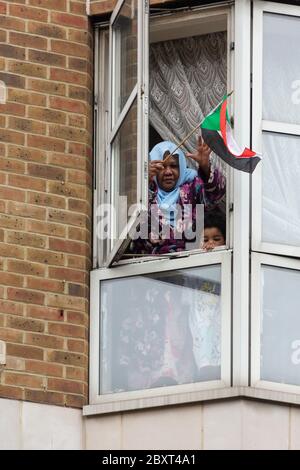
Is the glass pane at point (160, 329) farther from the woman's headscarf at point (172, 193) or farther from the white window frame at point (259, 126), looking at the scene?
the woman's headscarf at point (172, 193)

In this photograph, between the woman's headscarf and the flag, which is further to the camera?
the woman's headscarf

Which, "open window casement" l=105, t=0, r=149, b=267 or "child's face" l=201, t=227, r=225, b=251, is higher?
"open window casement" l=105, t=0, r=149, b=267

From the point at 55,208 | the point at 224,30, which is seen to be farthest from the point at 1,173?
the point at 224,30

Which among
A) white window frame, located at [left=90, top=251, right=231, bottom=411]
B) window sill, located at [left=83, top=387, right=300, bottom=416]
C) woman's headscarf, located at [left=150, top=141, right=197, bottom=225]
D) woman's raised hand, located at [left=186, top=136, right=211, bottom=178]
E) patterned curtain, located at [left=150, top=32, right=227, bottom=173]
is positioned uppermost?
patterned curtain, located at [left=150, top=32, right=227, bottom=173]

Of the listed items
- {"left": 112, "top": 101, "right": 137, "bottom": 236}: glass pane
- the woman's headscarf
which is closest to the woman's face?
the woman's headscarf

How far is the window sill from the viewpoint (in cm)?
1855

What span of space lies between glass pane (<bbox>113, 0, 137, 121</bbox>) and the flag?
594mm

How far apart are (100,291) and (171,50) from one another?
187 centimetres

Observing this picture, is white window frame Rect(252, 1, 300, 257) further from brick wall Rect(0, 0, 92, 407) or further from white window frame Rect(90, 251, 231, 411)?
brick wall Rect(0, 0, 92, 407)

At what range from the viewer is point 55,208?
19500mm

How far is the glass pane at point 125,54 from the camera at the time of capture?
19141 mm

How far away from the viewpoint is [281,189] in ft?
63.1

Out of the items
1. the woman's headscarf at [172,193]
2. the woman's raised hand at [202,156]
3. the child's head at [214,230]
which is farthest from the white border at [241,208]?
the woman's headscarf at [172,193]
